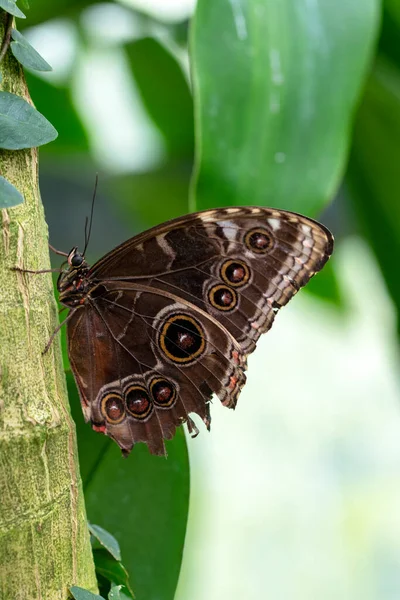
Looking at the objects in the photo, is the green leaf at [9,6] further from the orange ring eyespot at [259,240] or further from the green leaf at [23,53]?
the orange ring eyespot at [259,240]

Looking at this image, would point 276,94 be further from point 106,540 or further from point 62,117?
point 62,117

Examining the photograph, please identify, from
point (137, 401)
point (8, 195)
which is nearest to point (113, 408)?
point (137, 401)

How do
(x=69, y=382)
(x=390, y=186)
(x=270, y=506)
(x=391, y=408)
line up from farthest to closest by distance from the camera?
(x=391, y=408) → (x=270, y=506) → (x=390, y=186) → (x=69, y=382)

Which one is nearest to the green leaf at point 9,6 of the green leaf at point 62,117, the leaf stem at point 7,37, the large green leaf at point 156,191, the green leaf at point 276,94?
the leaf stem at point 7,37

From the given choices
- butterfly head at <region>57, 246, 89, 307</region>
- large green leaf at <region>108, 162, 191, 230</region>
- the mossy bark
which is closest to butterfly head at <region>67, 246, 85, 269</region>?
butterfly head at <region>57, 246, 89, 307</region>

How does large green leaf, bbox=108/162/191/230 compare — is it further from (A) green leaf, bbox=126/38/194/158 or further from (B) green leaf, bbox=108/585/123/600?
(B) green leaf, bbox=108/585/123/600

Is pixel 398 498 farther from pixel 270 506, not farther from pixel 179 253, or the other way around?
pixel 179 253

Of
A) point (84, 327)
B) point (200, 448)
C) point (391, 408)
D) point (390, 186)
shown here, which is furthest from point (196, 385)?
point (391, 408)
